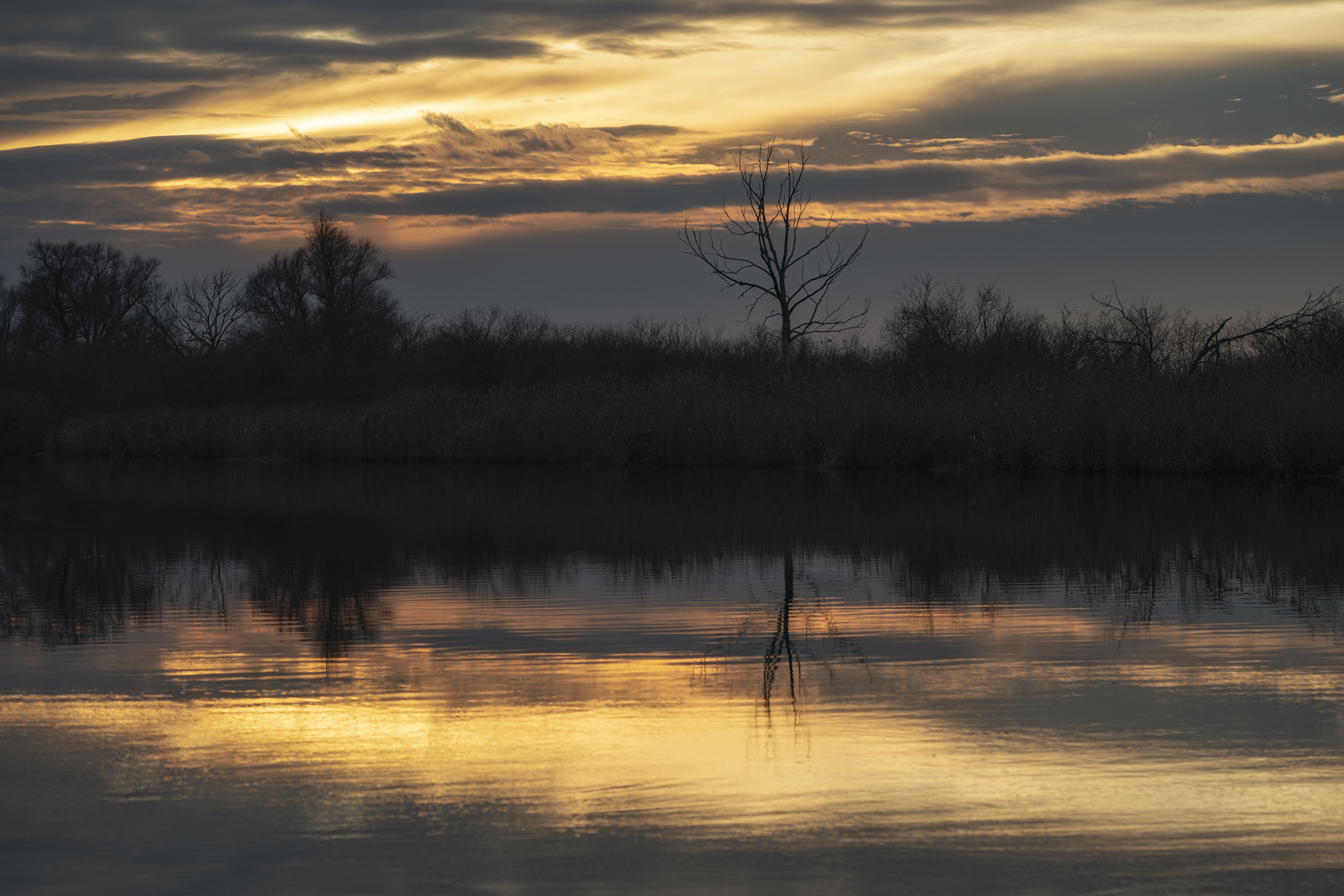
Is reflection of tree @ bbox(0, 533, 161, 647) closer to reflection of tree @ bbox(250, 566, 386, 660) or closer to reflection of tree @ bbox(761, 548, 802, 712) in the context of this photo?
reflection of tree @ bbox(250, 566, 386, 660)

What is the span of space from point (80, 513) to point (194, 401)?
3157 cm

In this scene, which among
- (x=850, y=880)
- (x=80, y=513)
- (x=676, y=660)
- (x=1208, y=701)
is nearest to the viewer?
(x=850, y=880)

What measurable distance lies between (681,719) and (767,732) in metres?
0.37

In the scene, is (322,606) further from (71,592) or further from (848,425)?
(848,425)

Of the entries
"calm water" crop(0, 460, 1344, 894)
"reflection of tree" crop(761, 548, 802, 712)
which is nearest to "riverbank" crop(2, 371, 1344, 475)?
"calm water" crop(0, 460, 1344, 894)

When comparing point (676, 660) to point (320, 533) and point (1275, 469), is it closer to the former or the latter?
point (320, 533)

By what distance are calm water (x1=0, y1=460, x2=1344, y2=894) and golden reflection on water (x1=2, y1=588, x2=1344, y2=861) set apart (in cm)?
2

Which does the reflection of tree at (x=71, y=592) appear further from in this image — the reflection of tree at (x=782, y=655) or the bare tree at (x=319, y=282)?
the bare tree at (x=319, y=282)

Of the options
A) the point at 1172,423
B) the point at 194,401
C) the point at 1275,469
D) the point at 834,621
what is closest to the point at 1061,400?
the point at 1172,423

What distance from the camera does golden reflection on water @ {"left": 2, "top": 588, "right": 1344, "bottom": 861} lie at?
391 cm

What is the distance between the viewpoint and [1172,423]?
23.4 meters

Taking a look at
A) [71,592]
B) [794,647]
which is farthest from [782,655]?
[71,592]

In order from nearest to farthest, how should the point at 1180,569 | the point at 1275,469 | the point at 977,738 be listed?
the point at 977,738, the point at 1180,569, the point at 1275,469

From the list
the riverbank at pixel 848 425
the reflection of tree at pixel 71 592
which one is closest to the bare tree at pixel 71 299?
the riverbank at pixel 848 425
